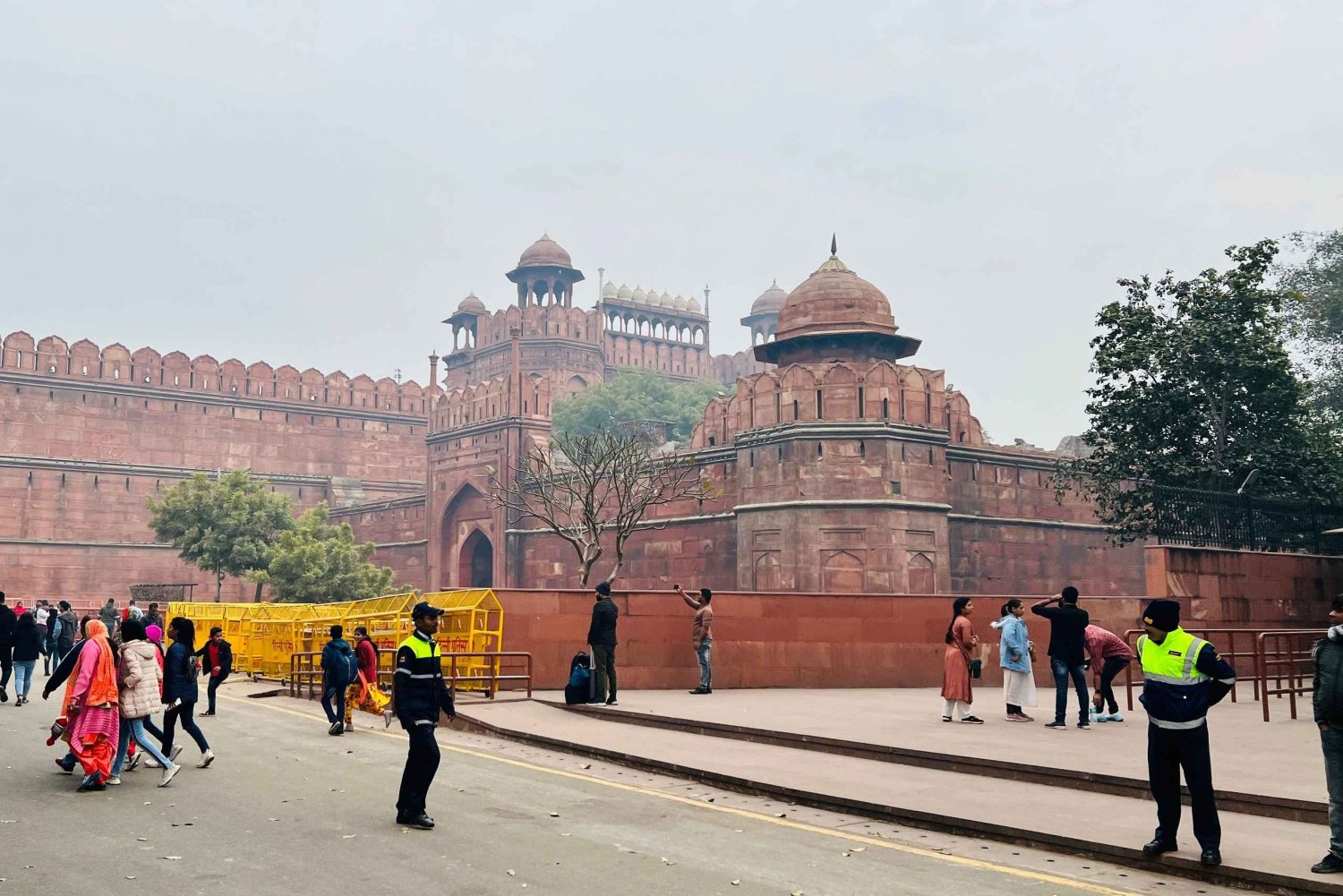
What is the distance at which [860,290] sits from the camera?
90.3ft

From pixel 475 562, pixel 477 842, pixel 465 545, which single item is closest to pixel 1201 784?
pixel 477 842

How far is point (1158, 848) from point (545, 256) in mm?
60714

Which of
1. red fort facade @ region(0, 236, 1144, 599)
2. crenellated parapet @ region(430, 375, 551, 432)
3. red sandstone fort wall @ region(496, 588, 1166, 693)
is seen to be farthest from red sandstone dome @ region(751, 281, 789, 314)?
red sandstone fort wall @ region(496, 588, 1166, 693)

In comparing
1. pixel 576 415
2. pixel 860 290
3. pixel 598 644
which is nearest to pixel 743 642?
pixel 598 644

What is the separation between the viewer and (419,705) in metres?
6.86

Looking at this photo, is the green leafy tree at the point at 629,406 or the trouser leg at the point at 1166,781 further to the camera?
the green leafy tree at the point at 629,406

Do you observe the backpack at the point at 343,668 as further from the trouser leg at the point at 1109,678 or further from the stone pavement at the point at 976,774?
the trouser leg at the point at 1109,678

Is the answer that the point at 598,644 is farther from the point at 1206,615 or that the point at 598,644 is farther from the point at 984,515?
the point at 984,515

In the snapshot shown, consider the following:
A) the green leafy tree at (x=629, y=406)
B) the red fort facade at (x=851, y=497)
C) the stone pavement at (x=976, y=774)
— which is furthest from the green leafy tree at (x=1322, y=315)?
the green leafy tree at (x=629, y=406)

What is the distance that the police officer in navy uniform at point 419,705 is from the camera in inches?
262

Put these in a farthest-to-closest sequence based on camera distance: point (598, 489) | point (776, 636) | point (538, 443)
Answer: point (538, 443) → point (598, 489) → point (776, 636)

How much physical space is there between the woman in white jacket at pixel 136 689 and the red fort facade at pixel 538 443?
17.7 m

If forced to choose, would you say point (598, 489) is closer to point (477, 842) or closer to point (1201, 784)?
point (477, 842)

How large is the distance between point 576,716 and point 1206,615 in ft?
28.0
